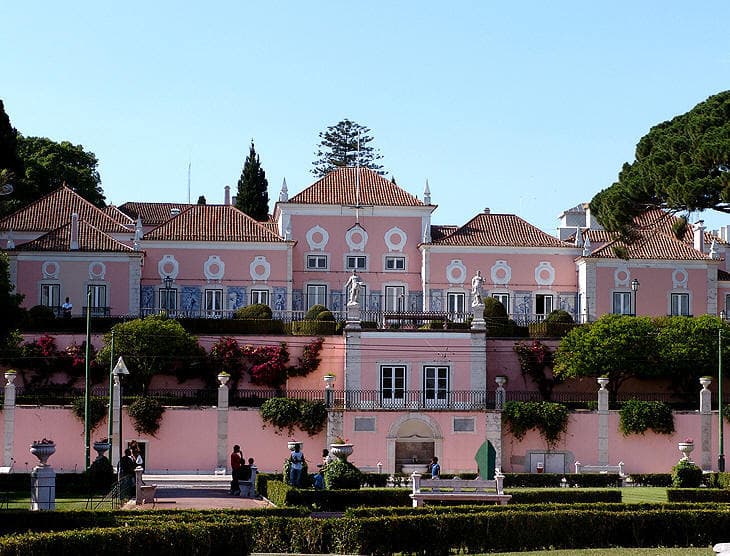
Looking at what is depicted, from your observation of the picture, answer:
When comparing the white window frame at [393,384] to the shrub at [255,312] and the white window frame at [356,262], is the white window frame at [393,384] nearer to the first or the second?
the shrub at [255,312]

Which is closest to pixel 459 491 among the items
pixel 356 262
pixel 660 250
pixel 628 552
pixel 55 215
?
pixel 628 552

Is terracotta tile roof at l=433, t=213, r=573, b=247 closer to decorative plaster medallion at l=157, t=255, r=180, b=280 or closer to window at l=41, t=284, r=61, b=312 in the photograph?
decorative plaster medallion at l=157, t=255, r=180, b=280

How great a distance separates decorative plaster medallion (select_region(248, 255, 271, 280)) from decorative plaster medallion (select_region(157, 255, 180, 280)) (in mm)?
3091

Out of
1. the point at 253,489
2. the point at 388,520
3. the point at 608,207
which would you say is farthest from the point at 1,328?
the point at 388,520

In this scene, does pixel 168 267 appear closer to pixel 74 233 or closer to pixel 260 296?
pixel 260 296

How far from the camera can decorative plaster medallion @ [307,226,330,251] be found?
202ft

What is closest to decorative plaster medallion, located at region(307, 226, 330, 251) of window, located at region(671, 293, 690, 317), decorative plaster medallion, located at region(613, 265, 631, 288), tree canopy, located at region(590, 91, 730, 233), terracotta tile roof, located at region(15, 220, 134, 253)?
terracotta tile roof, located at region(15, 220, 134, 253)

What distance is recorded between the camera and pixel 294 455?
106 feet

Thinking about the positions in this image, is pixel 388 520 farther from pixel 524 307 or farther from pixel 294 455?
pixel 524 307

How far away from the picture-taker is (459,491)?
103 feet

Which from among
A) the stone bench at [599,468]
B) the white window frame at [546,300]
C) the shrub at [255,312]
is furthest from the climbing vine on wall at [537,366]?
the shrub at [255,312]

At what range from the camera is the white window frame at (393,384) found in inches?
1989

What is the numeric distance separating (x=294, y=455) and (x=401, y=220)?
99.3 ft

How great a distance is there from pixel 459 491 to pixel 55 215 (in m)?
34.7
